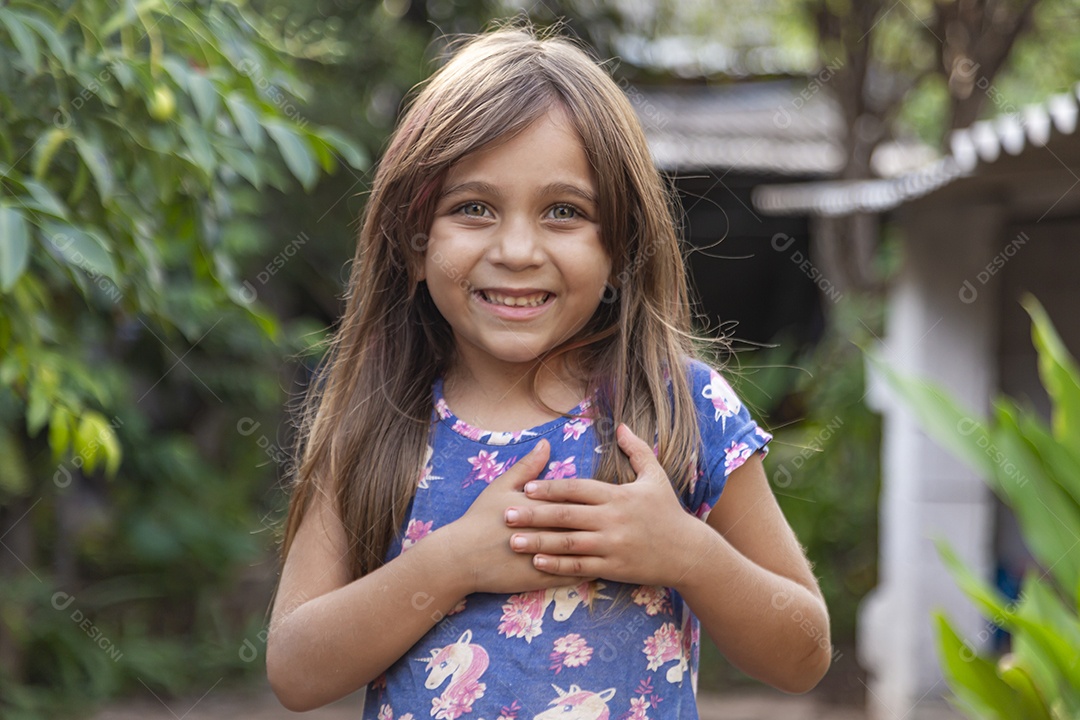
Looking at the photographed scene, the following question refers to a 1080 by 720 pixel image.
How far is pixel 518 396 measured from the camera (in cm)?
140

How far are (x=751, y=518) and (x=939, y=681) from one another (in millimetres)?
3768

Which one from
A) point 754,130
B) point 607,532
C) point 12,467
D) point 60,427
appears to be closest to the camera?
point 607,532

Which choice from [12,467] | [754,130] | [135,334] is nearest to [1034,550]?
[12,467]

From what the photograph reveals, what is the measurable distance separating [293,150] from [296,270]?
3685 mm

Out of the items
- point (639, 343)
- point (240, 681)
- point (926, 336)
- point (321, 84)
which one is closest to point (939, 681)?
point (926, 336)

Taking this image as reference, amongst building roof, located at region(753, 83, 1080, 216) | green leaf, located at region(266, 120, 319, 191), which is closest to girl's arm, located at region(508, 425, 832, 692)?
green leaf, located at region(266, 120, 319, 191)

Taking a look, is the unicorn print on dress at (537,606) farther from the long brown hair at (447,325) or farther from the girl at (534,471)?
the long brown hair at (447,325)

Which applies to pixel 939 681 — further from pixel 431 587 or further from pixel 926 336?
pixel 431 587

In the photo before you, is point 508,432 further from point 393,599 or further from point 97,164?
point 97,164

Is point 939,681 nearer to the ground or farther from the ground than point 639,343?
nearer to the ground

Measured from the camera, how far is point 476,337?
1.33 m

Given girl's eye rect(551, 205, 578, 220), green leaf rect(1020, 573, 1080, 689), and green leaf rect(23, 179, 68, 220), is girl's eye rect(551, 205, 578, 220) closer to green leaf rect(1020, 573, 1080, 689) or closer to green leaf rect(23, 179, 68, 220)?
green leaf rect(23, 179, 68, 220)

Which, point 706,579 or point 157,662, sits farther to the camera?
point 157,662

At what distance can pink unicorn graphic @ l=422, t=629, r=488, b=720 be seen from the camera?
49.2 inches
